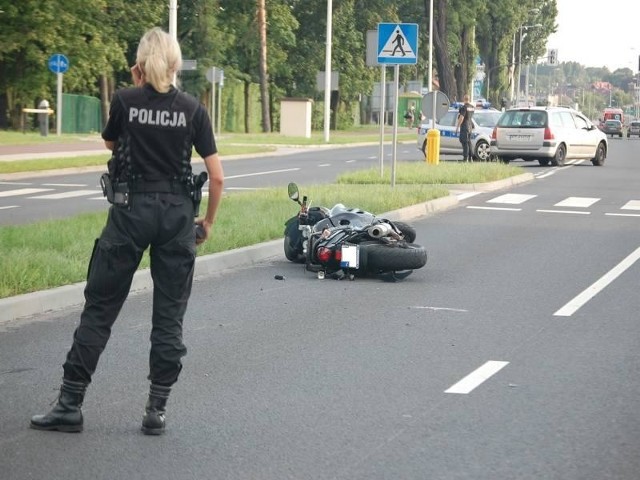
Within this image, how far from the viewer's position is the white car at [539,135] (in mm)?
37250

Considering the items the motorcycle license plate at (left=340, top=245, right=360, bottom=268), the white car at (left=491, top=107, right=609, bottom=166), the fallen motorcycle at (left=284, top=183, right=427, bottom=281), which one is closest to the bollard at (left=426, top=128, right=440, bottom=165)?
the white car at (left=491, top=107, right=609, bottom=166)

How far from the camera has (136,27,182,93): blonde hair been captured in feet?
21.2

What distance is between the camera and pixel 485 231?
18531mm

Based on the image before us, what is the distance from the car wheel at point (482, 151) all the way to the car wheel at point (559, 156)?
6.46 feet

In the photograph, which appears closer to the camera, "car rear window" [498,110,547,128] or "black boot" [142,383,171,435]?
"black boot" [142,383,171,435]

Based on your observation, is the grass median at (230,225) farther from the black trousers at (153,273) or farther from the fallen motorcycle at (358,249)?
the black trousers at (153,273)

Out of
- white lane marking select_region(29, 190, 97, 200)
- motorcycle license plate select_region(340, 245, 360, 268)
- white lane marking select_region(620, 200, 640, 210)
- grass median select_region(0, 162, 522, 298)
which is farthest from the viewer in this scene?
white lane marking select_region(29, 190, 97, 200)

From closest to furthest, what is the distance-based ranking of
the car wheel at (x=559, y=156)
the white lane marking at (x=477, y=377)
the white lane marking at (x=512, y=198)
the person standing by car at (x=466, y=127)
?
the white lane marking at (x=477, y=377) < the white lane marking at (x=512, y=198) < the person standing by car at (x=466, y=127) < the car wheel at (x=559, y=156)

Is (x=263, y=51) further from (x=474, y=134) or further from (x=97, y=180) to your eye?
Result: (x=97, y=180)

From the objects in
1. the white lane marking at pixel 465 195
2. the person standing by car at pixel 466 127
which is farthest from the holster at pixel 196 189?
the person standing by car at pixel 466 127

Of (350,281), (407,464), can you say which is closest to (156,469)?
(407,464)

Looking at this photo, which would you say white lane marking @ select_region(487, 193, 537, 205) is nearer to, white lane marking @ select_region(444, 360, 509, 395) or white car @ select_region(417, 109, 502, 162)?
white car @ select_region(417, 109, 502, 162)

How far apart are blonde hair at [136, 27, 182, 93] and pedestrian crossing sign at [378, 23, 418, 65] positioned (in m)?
17.8

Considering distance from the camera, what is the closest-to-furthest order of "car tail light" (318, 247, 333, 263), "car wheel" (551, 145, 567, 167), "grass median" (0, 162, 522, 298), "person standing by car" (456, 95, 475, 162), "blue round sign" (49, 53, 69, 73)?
"grass median" (0, 162, 522, 298) < "car tail light" (318, 247, 333, 263) < "person standing by car" (456, 95, 475, 162) < "car wheel" (551, 145, 567, 167) < "blue round sign" (49, 53, 69, 73)
